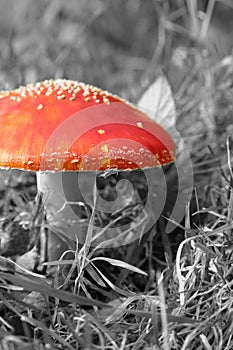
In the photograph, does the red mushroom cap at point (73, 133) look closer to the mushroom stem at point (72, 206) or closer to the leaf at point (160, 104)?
the mushroom stem at point (72, 206)

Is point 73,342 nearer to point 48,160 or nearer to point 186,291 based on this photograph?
point 186,291

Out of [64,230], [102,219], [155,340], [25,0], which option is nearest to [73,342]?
[155,340]

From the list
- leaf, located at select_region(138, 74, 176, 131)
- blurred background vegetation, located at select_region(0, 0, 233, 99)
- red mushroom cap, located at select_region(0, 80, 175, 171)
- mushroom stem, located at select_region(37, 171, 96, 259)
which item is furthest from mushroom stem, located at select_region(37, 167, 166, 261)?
blurred background vegetation, located at select_region(0, 0, 233, 99)

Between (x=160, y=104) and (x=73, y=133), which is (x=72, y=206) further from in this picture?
(x=160, y=104)

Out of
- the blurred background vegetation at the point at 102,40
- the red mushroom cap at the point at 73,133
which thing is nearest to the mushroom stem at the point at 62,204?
the red mushroom cap at the point at 73,133

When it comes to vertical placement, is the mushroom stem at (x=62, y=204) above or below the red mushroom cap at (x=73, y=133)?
below

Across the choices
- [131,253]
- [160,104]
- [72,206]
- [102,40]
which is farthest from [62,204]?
[102,40]

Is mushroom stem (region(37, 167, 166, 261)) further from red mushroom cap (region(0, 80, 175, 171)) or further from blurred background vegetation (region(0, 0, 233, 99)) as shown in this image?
blurred background vegetation (region(0, 0, 233, 99))
